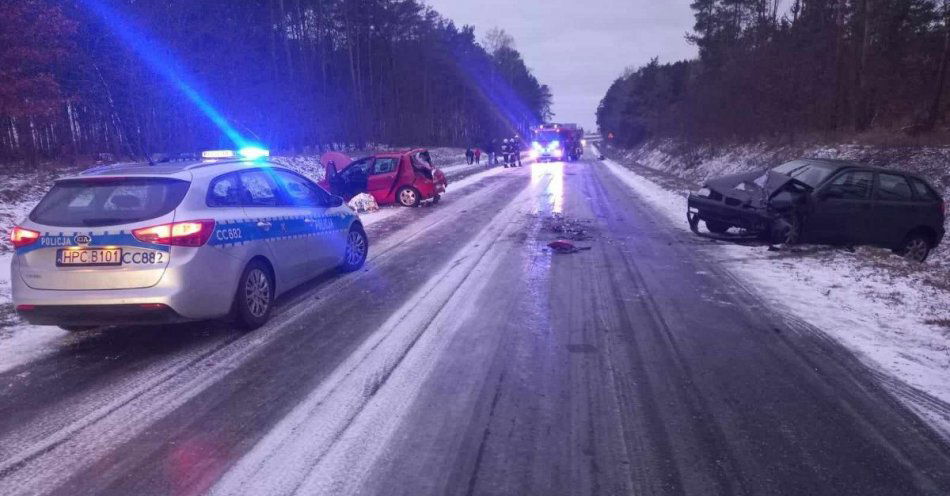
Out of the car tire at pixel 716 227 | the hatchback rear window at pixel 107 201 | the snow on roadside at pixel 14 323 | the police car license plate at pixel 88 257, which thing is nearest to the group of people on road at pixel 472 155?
the snow on roadside at pixel 14 323

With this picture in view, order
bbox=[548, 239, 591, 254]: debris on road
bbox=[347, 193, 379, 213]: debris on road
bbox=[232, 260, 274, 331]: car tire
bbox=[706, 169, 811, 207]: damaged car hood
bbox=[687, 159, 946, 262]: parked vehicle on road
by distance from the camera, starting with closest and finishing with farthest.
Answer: bbox=[232, 260, 274, 331]: car tire, bbox=[687, 159, 946, 262]: parked vehicle on road, bbox=[548, 239, 591, 254]: debris on road, bbox=[706, 169, 811, 207]: damaged car hood, bbox=[347, 193, 379, 213]: debris on road

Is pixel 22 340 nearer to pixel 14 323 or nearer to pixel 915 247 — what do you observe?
pixel 14 323

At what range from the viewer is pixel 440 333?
557cm

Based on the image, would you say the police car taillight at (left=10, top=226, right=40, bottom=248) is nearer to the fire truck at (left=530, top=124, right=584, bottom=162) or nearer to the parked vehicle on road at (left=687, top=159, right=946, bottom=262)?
the parked vehicle on road at (left=687, top=159, right=946, bottom=262)

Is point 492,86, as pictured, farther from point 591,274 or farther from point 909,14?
point 591,274

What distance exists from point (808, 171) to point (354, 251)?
310 inches

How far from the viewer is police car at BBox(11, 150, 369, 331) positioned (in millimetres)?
4848

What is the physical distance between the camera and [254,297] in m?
5.80

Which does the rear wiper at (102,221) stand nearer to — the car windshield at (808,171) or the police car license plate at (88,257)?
the police car license plate at (88,257)

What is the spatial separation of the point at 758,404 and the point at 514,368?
1779 millimetres

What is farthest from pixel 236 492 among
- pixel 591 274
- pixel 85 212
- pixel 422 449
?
pixel 591 274

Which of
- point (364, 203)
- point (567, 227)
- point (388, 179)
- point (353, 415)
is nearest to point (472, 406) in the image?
point (353, 415)

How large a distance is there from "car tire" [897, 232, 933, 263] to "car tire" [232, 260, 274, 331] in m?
10.1

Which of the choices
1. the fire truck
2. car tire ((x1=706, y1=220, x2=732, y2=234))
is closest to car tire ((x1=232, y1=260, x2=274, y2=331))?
car tire ((x1=706, y1=220, x2=732, y2=234))
